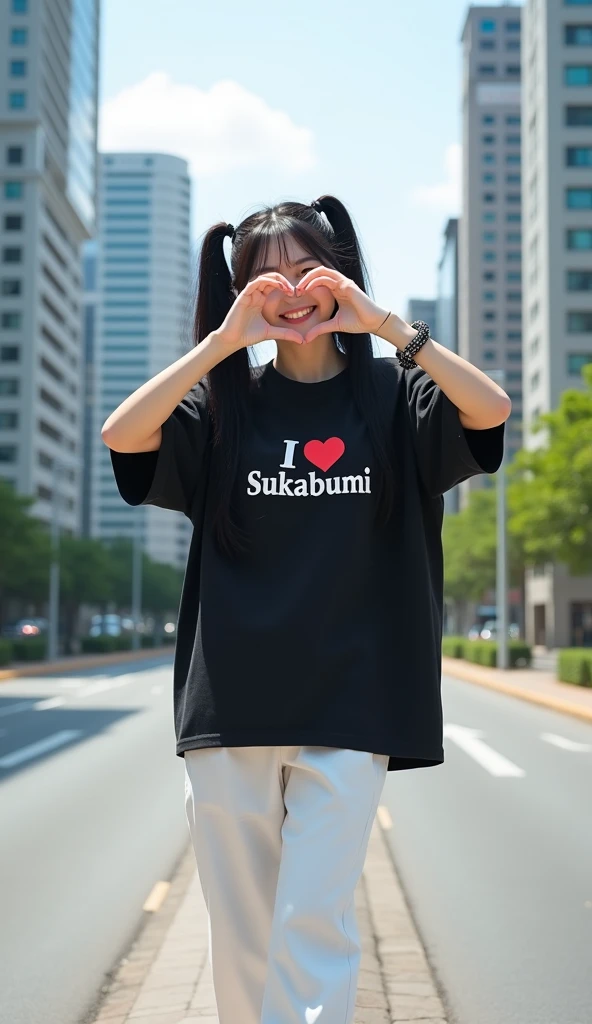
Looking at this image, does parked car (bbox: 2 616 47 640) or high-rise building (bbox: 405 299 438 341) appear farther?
high-rise building (bbox: 405 299 438 341)

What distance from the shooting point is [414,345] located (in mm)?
2465

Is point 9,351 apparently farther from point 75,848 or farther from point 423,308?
point 423,308

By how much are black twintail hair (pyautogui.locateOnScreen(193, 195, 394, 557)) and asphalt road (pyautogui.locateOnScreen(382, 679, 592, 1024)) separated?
2617 millimetres

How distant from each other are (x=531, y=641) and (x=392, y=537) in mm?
70650

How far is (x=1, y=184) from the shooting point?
8688 cm

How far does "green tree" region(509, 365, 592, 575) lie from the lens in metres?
30.6

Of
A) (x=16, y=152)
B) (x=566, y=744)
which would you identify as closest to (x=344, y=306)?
(x=566, y=744)

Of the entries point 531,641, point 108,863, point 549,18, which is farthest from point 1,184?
point 108,863

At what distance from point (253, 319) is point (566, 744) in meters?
13.4

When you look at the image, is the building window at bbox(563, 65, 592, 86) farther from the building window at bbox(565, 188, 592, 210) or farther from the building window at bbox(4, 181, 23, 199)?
the building window at bbox(4, 181, 23, 199)

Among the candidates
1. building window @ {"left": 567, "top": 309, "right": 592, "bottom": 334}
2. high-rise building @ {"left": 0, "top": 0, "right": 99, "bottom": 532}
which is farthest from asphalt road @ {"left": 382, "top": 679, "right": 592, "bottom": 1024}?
high-rise building @ {"left": 0, "top": 0, "right": 99, "bottom": 532}

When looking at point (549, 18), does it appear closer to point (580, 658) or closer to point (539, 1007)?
point (580, 658)

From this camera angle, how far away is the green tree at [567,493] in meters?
30.6

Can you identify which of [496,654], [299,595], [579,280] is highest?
[579,280]
